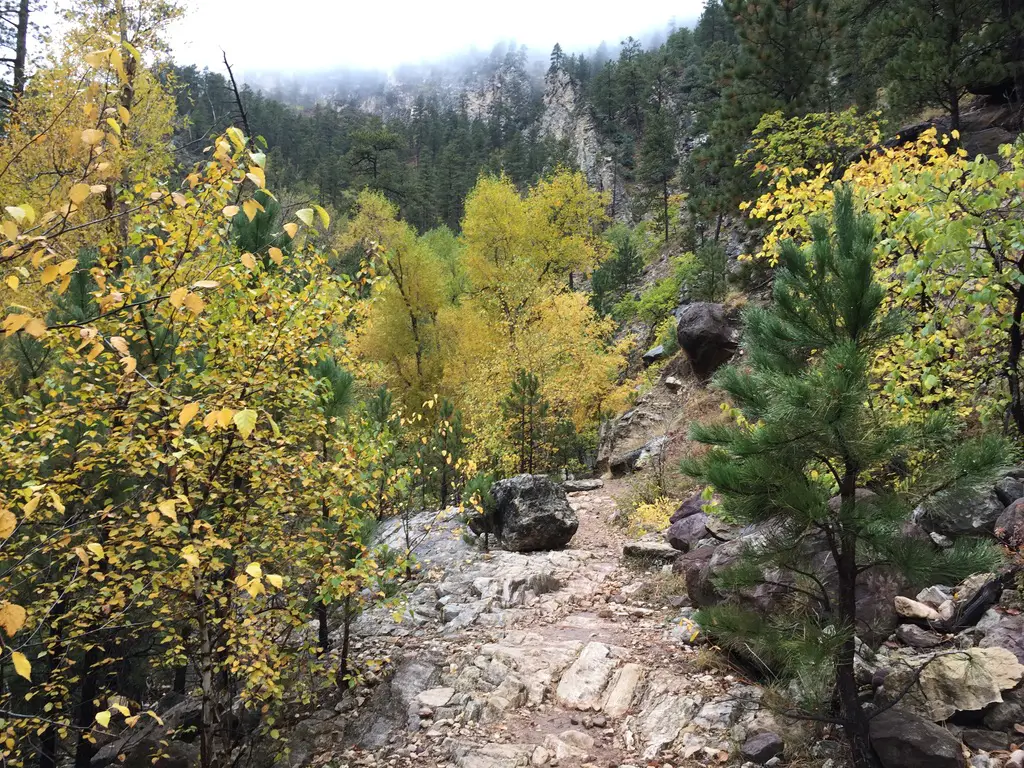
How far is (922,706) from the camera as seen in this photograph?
3.31 meters

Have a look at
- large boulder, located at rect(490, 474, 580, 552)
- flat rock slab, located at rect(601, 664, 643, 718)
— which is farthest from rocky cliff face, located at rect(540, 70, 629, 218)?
flat rock slab, located at rect(601, 664, 643, 718)

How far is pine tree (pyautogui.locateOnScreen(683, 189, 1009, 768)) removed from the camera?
9.00 feet

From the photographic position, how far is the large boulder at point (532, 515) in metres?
9.14

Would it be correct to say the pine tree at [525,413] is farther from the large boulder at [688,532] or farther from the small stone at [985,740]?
the small stone at [985,740]

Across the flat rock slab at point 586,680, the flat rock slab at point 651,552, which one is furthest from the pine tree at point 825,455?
the flat rock slab at point 651,552

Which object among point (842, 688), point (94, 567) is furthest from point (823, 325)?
point (94, 567)

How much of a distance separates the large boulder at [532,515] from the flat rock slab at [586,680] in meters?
3.65

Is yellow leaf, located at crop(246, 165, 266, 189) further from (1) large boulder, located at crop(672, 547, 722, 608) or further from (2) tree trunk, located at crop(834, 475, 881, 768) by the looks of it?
(1) large boulder, located at crop(672, 547, 722, 608)

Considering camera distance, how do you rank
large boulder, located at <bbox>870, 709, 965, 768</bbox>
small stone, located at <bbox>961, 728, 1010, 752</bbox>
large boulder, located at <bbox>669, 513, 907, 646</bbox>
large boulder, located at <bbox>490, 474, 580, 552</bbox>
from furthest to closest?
large boulder, located at <bbox>490, 474, 580, 552</bbox>, large boulder, located at <bbox>669, 513, 907, 646</bbox>, small stone, located at <bbox>961, 728, 1010, 752</bbox>, large boulder, located at <bbox>870, 709, 965, 768</bbox>

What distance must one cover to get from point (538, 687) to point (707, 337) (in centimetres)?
1180

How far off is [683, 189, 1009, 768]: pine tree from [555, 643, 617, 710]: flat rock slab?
2.19 m

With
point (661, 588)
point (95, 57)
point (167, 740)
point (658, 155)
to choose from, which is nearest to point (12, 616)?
point (95, 57)

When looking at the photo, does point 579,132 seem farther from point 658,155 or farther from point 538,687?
point 538,687

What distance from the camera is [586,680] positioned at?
5078mm
